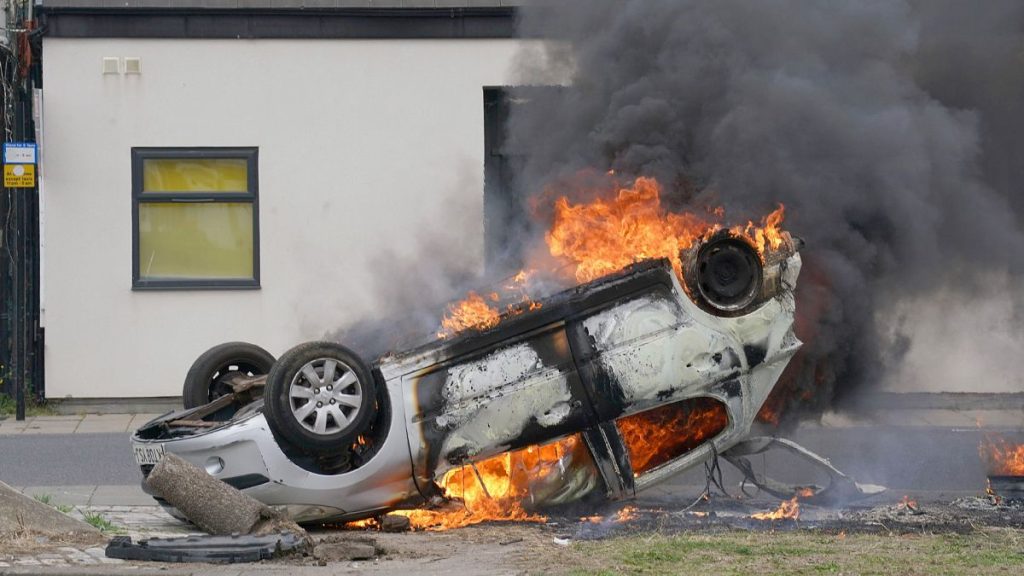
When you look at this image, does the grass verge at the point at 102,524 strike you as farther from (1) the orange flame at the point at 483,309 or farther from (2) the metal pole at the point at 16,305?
(2) the metal pole at the point at 16,305

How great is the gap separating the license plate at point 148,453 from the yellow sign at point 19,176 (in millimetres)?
6721

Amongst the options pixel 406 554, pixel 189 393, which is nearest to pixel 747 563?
pixel 406 554

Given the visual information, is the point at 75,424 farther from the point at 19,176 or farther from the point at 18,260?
the point at 19,176

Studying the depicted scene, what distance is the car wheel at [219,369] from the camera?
10.1m

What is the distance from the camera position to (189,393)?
10047 millimetres

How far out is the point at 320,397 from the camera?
8445 mm

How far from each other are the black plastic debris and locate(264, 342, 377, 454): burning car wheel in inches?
25.6

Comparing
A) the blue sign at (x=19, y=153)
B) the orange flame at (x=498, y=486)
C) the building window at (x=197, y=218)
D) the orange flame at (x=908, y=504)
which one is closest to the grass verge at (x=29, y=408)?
the building window at (x=197, y=218)

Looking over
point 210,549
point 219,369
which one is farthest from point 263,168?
point 210,549

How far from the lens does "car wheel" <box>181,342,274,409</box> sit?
10.1 m

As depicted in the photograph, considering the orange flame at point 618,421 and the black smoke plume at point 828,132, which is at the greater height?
the black smoke plume at point 828,132

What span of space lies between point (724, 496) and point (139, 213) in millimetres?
8795

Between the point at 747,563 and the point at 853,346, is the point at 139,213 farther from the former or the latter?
the point at 747,563

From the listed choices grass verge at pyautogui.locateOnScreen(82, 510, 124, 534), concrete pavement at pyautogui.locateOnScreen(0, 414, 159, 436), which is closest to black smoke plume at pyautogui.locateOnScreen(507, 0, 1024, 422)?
grass verge at pyautogui.locateOnScreen(82, 510, 124, 534)
